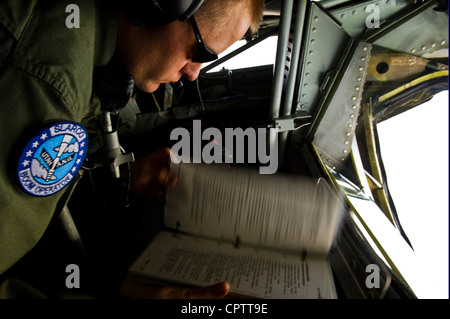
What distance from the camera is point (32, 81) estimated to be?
0.48 metres

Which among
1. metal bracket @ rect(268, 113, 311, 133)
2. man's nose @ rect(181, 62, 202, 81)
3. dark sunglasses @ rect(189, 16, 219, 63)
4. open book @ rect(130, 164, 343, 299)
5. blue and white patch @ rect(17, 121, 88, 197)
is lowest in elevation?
open book @ rect(130, 164, 343, 299)

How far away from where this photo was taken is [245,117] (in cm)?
176

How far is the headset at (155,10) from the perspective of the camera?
2.00 ft

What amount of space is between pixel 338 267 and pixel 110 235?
116 cm

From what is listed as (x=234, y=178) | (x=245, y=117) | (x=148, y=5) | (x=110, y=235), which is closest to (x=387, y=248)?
(x=234, y=178)

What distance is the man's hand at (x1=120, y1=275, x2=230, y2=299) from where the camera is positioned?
26.1 inches

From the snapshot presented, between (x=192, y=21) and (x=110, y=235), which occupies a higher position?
(x=192, y=21)

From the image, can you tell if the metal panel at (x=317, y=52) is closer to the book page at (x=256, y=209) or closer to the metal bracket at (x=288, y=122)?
the metal bracket at (x=288, y=122)

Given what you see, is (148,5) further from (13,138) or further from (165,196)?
(165,196)

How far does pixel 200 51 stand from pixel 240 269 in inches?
26.2

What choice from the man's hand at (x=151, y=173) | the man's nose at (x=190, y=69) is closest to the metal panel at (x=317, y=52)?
the man's nose at (x=190, y=69)

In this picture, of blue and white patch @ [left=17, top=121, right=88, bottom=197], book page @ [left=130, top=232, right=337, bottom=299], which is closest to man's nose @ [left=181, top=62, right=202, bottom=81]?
blue and white patch @ [left=17, top=121, right=88, bottom=197]

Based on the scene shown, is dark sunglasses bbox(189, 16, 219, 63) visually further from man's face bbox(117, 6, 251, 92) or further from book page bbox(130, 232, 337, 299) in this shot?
book page bbox(130, 232, 337, 299)

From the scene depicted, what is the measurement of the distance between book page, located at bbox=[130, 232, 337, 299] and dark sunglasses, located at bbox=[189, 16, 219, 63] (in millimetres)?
613
